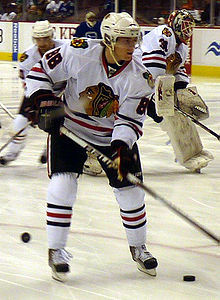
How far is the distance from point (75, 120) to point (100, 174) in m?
2.07

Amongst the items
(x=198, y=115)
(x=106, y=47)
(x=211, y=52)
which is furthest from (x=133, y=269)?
(x=211, y=52)

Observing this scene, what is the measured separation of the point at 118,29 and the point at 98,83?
22 cm

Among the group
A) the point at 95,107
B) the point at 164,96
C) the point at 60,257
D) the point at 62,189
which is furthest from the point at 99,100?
the point at 164,96

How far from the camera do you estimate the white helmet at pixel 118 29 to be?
293cm

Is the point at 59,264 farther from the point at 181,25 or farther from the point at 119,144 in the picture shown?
the point at 181,25

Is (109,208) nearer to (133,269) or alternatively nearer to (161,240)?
(161,240)

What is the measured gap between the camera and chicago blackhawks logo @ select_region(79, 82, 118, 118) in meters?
3.01

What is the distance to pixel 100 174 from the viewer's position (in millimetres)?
5160

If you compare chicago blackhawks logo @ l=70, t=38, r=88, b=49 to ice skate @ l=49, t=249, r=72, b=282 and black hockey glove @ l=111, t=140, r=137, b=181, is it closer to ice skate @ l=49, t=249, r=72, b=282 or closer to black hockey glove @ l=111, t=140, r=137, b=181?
black hockey glove @ l=111, t=140, r=137, b=181


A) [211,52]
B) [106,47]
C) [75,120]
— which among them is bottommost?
[211,52]

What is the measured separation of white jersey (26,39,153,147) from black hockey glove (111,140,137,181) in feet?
0.08

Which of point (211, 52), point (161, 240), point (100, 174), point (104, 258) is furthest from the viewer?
point (211, 52)

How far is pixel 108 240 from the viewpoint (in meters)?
3.55

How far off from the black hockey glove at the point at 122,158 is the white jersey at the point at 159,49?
209 centimetres
